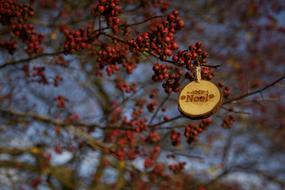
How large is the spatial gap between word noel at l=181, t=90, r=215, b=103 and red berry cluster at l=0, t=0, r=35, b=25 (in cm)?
167

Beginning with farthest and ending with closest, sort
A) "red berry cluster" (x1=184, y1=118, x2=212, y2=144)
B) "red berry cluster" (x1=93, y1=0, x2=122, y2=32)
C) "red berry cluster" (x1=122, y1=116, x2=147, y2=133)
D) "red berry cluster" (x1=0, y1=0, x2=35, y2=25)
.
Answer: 1. "red berry cluster" (x1=122, y1=116, x2=147, y2=133)
2. "red berry cluster" (x1=184, y1=118, x2=212, y2=144)
3. "red berry cluster" (x1=0, y1=0, x2=35, y2=25)
4. "red berry cluster" (x1=93, y1=0, x2=122, y2=32)

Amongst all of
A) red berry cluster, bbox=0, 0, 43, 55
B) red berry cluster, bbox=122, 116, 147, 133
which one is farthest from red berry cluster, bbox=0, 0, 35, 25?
red berry cluster, bbox=122, 116, 147, 133

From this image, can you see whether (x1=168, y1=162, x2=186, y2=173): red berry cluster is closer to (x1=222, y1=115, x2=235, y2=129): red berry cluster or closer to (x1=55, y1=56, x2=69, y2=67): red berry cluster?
(x1=222, y1=115, x2=235, y2=129): red berry cluster

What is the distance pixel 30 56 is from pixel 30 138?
319 centimetres

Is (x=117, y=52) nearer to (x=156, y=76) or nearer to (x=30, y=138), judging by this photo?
(x=156, y=76)

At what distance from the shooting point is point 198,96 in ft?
7.98

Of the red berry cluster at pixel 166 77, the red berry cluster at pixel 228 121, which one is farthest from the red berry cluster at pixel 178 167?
the red berry cluster at pixel 166 77

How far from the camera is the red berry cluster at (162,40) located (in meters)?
2.47

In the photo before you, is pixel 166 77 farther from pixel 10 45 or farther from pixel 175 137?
pixel 10 45

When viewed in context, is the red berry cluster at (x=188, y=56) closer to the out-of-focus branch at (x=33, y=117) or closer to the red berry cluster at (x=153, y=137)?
the red berry cluster at (x=153, y=137)

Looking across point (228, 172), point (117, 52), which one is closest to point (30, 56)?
point (117, 52)

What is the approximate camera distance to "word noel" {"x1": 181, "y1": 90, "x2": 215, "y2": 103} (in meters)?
2.43

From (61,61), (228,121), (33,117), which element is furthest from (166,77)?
(33,117)

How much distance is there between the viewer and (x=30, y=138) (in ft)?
22.2
